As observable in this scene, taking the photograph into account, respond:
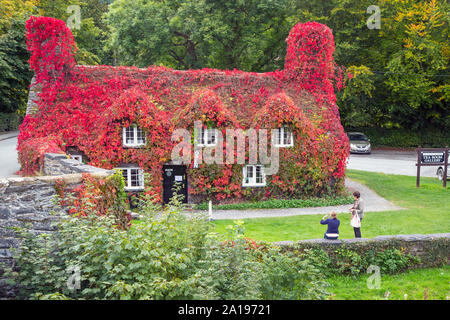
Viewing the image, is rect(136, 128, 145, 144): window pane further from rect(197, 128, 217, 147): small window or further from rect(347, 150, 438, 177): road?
rect(347, 150, 438, 177): road

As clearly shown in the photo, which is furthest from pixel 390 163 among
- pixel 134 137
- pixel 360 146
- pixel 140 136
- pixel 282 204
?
pixel 134 137

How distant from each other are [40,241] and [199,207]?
38.0 ft

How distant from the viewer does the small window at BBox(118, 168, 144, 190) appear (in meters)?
18.4

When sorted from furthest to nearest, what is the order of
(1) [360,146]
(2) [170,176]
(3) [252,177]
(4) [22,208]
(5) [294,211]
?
1. (1) [360,146]
2. (3) [252,177]
3. (2) [170,176]
4. (5) [294,211]
5. (4) [22,208]

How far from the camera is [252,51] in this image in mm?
33562

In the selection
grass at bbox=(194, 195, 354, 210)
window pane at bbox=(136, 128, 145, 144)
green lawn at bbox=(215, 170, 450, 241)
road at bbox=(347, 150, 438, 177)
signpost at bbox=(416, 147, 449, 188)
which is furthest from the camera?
road at bbox=(347, 150, 438, 177)

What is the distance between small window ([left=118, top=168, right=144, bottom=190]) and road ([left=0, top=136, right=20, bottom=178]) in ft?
16.3

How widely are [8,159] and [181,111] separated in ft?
35.3

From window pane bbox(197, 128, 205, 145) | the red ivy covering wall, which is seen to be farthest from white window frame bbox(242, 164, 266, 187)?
window pane bbox(197, 128, 205, 145)

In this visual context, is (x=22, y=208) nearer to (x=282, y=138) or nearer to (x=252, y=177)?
(x=252, y=177)

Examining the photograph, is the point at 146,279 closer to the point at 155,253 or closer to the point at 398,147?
the point at 155,253

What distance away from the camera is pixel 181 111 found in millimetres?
19031
